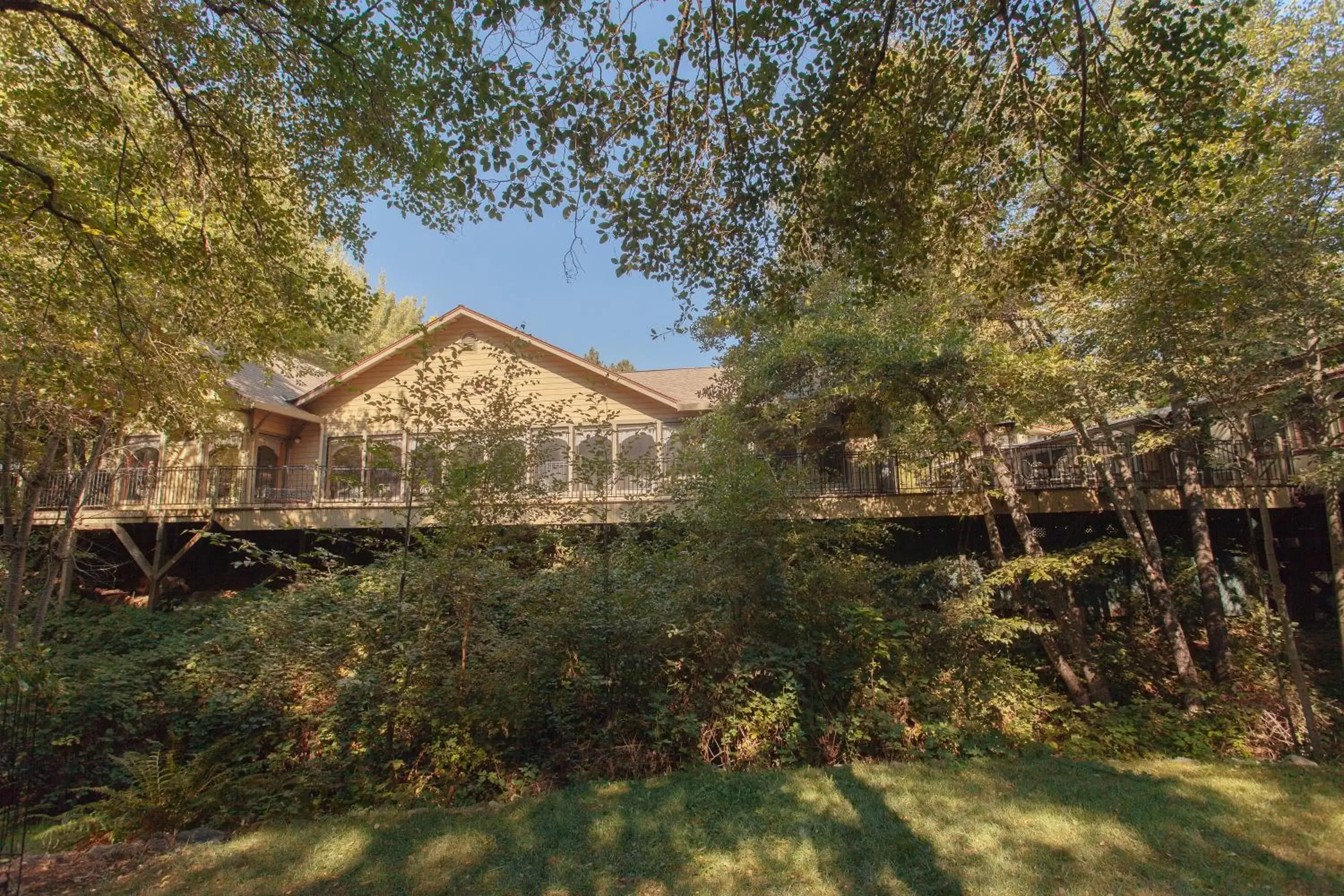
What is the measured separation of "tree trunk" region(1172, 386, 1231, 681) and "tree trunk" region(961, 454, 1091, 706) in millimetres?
1953

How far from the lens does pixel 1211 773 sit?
5613mm

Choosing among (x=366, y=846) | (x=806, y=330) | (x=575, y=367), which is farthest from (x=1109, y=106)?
(x=575, y=367)

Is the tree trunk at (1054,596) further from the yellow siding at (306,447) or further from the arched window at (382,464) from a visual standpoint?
the yellow siding at (306,447)

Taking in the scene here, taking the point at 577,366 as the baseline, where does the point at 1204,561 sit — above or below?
below

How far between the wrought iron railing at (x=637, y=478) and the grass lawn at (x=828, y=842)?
2.90 m

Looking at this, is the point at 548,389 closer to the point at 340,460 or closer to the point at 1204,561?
the point at 340,460

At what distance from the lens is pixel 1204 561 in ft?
31.7

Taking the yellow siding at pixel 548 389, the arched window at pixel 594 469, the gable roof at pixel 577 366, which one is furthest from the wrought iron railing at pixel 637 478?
the gable roof at pixel 577 366

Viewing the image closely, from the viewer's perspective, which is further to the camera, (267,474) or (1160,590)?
(267,474)

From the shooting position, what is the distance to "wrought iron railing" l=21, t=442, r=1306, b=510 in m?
7.65

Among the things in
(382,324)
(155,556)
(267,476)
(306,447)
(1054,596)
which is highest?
(382,324)

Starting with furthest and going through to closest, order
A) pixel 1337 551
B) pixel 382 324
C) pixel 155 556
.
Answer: pixel 382 324
pixel 155 556
pixel 1337 551

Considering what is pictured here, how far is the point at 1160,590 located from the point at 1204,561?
135 cm

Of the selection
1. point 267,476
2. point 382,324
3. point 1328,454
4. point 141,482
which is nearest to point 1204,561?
point 1328,454
